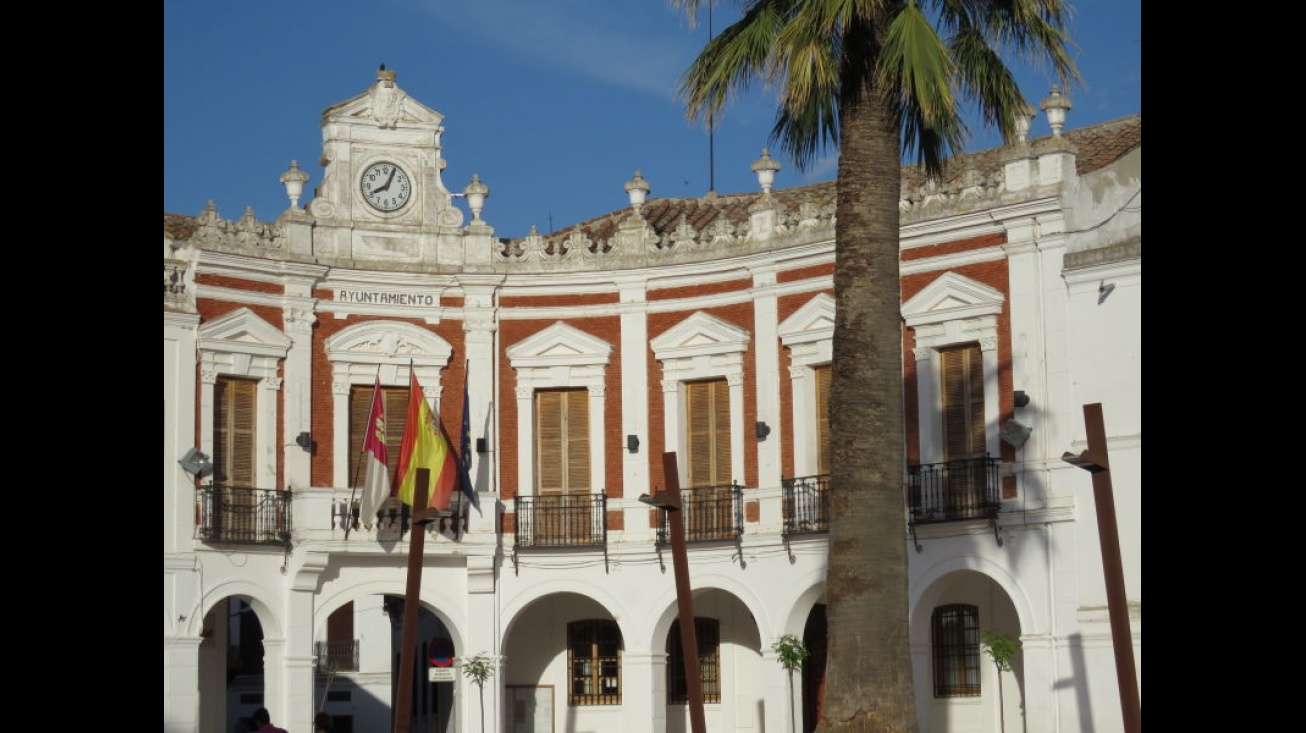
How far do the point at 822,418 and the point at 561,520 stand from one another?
4.71 meters

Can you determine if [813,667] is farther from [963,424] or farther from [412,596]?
[412,596]

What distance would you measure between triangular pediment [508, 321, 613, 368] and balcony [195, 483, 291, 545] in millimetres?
4627

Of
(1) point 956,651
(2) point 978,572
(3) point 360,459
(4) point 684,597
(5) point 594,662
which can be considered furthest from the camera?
(5) point 594,662

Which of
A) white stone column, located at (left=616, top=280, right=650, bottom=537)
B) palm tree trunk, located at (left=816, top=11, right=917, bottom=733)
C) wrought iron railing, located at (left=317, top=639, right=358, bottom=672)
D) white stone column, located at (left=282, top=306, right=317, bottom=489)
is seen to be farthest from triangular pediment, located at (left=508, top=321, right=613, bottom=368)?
palm tree trunk, located at (left=816, top=11, right=917, bottom=733)


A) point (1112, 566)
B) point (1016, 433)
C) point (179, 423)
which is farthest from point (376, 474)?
point (1112, 566)

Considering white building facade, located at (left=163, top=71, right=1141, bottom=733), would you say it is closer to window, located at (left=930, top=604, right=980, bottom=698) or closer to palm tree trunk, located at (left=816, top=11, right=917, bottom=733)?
window, located at (left=930, top=604, right=980, bottom=698)

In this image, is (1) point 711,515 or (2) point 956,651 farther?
(1) point 711,515

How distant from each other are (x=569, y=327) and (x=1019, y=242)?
310 inches

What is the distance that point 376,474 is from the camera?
3092 cm

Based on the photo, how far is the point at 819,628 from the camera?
32.5m
